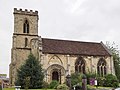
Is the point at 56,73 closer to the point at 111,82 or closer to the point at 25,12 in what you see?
the point at 111,82

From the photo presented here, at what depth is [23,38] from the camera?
5125cm

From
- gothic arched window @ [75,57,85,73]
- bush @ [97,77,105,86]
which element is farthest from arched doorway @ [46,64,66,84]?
bush @ [97,77,105,86]

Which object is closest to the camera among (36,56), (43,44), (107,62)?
(36,56)

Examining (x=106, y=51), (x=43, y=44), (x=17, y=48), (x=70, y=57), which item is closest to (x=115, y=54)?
(x=106, y=51)

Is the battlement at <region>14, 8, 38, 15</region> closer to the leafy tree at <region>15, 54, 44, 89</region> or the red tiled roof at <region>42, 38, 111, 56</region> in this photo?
the red tiled roof at <region>42, 38, 111, 56</region>

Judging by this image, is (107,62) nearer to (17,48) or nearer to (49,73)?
(49,73)

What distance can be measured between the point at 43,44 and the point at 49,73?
598cm

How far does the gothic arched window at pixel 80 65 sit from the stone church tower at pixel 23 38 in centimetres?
910

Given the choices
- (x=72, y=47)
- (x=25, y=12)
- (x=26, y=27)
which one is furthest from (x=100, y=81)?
(x=25, y=12)

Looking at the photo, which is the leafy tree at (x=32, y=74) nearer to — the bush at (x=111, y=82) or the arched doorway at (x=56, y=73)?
the arched doorway at (x=56, y=73)

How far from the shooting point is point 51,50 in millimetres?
51781

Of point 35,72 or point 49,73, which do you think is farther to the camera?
point 49,73

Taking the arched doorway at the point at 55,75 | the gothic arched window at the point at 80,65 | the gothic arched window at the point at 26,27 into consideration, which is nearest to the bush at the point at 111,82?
the gothic arched window at the point at 80,65

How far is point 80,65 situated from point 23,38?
1286cm
